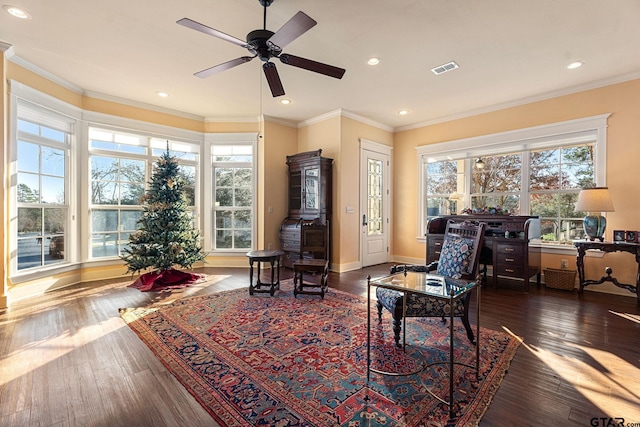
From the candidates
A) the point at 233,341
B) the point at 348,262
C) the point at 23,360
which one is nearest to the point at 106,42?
the point at 23,360

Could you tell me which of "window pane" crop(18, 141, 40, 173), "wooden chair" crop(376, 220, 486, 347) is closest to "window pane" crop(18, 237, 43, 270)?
"window pane" crop(18, 141, 40, 173)

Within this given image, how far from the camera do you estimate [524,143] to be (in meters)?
5.05

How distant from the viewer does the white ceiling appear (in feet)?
9.18

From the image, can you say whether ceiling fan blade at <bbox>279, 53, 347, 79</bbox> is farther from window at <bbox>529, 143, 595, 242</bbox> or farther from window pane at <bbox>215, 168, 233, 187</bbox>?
window at <bbox>529, 143, 595, 242</bbox>

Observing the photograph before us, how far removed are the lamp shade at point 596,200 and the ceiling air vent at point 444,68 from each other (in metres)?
2.48

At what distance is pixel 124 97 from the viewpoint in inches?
200

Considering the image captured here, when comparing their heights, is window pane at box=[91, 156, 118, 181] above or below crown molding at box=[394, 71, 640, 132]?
below

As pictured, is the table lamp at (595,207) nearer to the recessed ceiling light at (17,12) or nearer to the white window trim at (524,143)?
the white window trim at (524,143)

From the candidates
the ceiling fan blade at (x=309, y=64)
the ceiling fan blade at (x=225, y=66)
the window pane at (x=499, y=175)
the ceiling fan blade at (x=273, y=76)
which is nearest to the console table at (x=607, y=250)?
the window pane at (x=499, y=175)

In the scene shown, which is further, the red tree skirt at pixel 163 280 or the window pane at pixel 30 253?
the red tree skirt at pixel 163 280

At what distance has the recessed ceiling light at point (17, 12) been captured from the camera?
2799 millimetres

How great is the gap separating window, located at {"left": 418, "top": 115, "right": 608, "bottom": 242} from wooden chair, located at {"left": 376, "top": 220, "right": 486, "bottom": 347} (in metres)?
2.41

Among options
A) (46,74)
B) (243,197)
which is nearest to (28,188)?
(46,74)

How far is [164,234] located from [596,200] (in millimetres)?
6206
